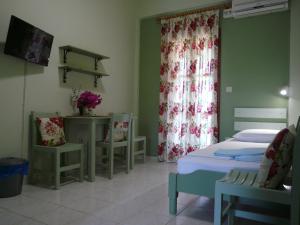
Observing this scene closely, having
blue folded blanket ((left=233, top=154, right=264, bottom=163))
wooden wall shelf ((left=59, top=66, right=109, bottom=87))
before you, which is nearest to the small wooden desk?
wooden wall shelf ((left=59, top=66, right=109, bottom=87))

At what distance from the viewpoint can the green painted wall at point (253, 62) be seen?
3.59m

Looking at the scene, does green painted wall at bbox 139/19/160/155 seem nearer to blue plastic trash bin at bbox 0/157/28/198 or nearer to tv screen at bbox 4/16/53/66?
tv screen at bbox 4/16/53/66

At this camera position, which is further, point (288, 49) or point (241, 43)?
point (241, 43)

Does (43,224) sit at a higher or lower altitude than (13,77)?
lower

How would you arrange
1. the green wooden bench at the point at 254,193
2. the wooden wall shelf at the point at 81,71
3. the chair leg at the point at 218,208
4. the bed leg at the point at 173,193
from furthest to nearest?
the wooden wall shelf at the point at 81,71
the bed leg at the point at 173,193
the chair leg at the point at 218,208
the green wooden bench at the point at 254,193

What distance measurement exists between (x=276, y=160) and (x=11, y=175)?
2.28m

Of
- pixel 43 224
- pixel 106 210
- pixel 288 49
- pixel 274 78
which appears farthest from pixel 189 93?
pixel 43 224

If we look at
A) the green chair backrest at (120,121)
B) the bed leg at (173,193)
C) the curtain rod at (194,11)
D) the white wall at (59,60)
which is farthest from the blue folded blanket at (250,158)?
the curtain rod at (194,11)

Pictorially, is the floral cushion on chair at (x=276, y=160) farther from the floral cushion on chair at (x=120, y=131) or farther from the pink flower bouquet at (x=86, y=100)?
the pink flower bouquet at (x=86, y=100)

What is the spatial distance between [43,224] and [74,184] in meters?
1.05

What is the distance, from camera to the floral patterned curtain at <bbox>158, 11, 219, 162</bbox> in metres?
3.99

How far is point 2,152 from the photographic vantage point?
265cm

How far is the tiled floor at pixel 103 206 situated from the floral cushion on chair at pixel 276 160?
71 centimetres

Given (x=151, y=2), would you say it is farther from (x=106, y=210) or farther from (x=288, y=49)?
(x=106, y=210)
